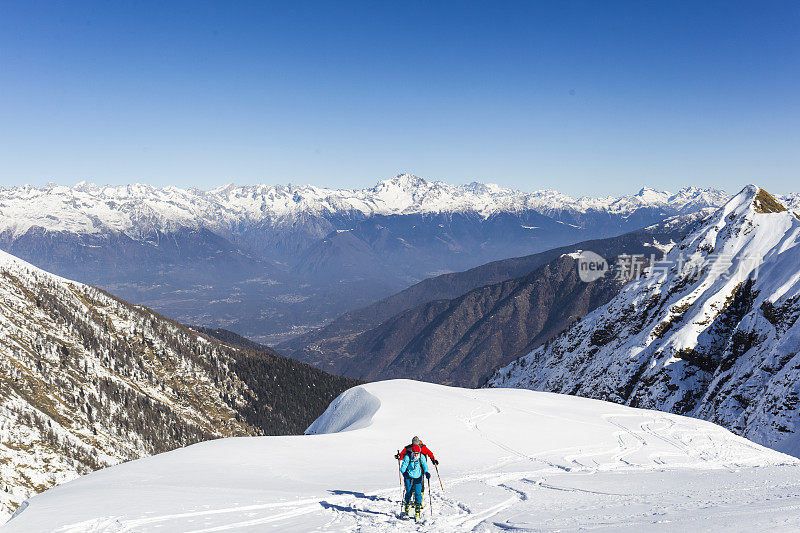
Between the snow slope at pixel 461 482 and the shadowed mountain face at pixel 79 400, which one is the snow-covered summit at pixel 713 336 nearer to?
the snow slope at pixel 461 482

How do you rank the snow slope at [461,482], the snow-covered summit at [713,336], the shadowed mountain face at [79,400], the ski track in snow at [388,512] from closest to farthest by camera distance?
the ski track in snow at [388,512] < the snow slope at [461,482] < the snow-covered summit at [713,336] < the shadowed mountain face at [79,400]

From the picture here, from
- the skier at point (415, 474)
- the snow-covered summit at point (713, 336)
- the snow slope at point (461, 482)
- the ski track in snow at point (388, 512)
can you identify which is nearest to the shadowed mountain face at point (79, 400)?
the snow slope at point (461, 482)

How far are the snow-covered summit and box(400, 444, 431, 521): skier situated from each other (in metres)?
70.0

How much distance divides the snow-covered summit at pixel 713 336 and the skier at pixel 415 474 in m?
70.0

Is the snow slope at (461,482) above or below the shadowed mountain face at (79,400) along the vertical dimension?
above

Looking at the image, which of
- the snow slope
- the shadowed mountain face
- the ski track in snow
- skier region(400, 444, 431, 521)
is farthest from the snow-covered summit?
the shadowed mountain face

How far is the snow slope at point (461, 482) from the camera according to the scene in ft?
54.2

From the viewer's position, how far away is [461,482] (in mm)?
23766

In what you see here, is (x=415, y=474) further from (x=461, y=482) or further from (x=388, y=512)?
(x=461, y=482)

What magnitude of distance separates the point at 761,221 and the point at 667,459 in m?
115

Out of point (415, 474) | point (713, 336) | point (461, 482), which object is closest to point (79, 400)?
point (461, 482)

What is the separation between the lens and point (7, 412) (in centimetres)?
11781

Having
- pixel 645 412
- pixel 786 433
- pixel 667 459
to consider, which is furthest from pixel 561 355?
pixel 667 459

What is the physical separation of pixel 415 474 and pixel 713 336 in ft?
355
